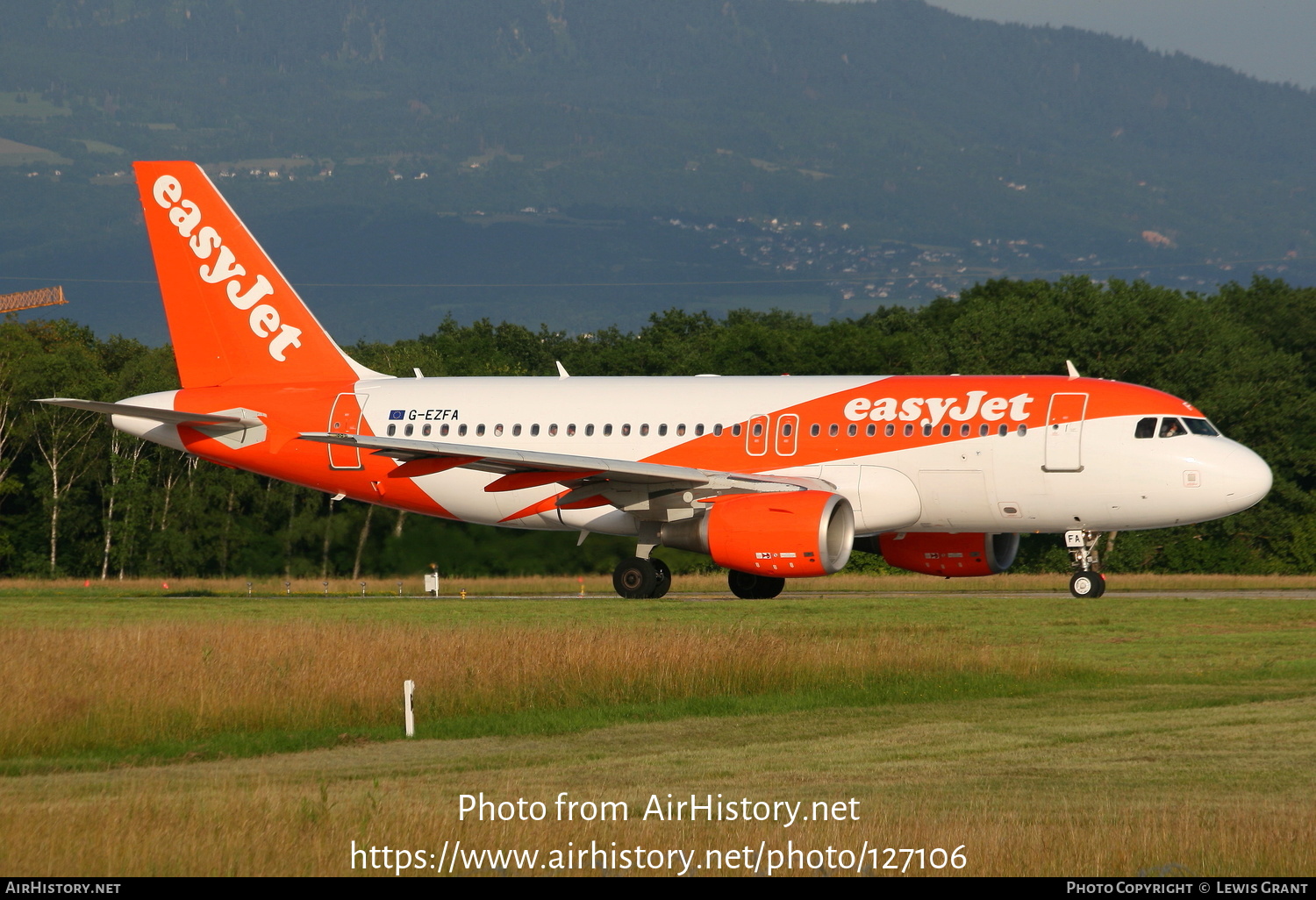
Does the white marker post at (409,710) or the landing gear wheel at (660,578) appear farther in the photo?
the landing gear wheel at (660,578)

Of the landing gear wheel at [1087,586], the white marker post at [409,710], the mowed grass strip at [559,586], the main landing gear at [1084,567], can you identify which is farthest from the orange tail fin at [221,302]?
the white marker post at [409,710]

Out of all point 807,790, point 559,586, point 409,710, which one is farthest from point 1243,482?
point 807,790

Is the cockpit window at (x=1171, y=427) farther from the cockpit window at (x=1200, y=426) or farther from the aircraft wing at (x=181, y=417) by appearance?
the aircraft wing at (x=181, y=417)

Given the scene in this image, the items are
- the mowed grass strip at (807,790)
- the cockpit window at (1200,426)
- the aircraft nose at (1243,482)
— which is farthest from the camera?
the cockpit window at (1200,426)

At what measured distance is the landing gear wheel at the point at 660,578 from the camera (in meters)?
31.6

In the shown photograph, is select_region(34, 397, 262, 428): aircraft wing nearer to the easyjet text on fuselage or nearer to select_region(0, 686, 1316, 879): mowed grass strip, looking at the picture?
the easyjet text on fuselage

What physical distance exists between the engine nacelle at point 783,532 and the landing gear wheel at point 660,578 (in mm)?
2573

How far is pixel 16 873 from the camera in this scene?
9.34 metres

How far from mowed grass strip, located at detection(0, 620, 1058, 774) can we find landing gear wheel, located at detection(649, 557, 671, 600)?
9771 millimetres

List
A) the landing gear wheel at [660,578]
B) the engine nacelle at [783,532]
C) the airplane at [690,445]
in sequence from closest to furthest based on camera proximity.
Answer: the engine nacelle at [783,532]
the airplane at [690,445]
the landing gear wheel at [660,578]

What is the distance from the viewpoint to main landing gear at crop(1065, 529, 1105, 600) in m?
30.7

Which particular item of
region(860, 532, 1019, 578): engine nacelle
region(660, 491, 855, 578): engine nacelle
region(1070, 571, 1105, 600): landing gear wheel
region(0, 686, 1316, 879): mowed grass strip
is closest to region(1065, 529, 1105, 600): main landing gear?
region(1070, 571, 1105, 600): landing gear wheel

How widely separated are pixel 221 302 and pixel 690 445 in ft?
36.1
